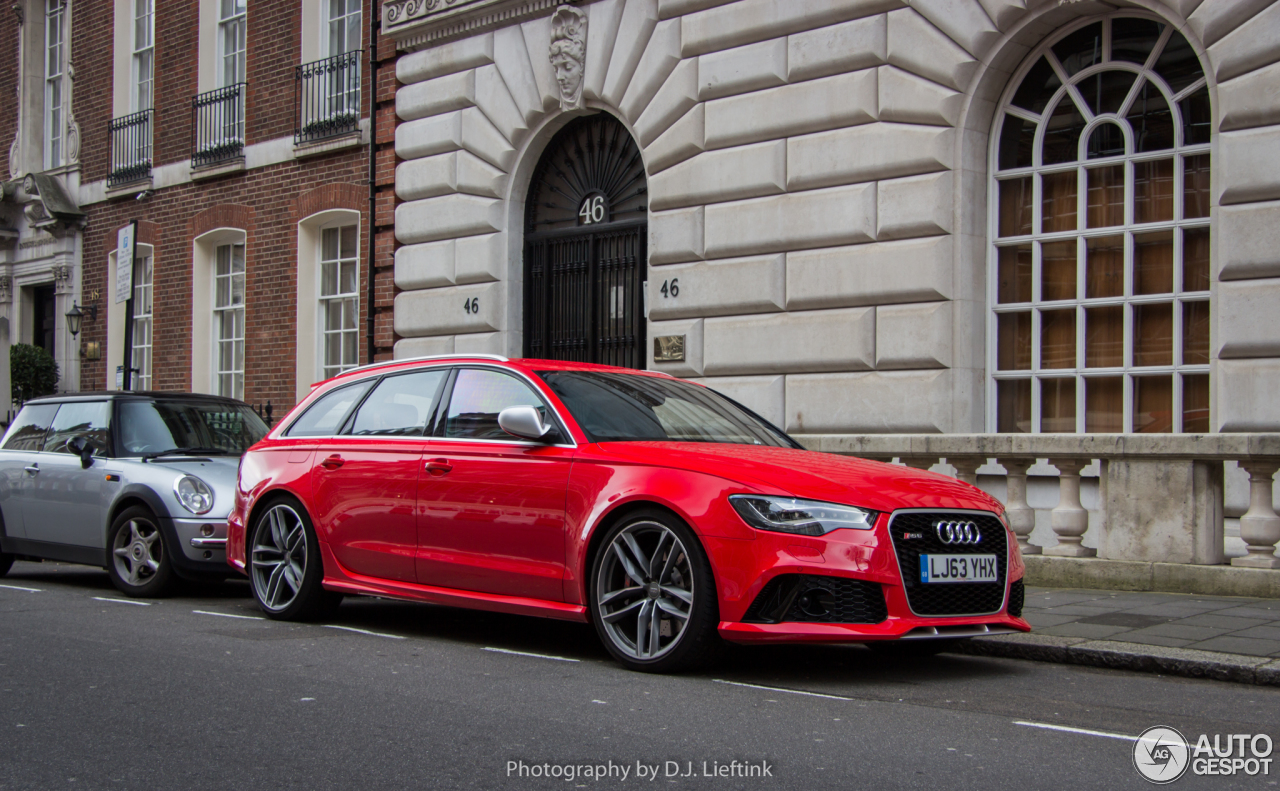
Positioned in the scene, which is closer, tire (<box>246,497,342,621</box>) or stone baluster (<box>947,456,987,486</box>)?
tire (<box>246,497,342,621</box>)

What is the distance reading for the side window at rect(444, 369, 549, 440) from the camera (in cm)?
704

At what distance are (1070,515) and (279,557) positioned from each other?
17.2ft

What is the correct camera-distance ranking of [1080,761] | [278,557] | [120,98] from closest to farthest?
[1080,761] → [278,557] → [120,98]

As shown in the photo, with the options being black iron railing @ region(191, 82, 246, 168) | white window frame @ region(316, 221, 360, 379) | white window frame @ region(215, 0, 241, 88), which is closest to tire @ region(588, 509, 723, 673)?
white window frame @ region(316, 221, 360, 379)

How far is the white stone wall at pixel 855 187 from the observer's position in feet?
33.4

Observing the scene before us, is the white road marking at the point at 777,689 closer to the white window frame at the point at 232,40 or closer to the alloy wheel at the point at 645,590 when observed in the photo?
the alloy wheel at the point at 645,590

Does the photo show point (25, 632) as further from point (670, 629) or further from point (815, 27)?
point (815, 27)

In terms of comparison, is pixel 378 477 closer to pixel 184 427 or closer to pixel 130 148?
pixel 184 427

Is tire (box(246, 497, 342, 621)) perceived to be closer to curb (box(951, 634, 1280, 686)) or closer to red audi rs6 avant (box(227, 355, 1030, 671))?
red audi rs6 avant (box(227, 355, 1030, 671))

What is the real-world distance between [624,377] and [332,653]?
7.12 feet

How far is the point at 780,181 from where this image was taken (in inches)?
503

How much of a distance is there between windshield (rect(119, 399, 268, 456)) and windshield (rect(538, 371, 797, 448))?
169 inches

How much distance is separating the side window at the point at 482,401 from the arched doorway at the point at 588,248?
7.16m

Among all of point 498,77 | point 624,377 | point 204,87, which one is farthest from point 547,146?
point 624,377
